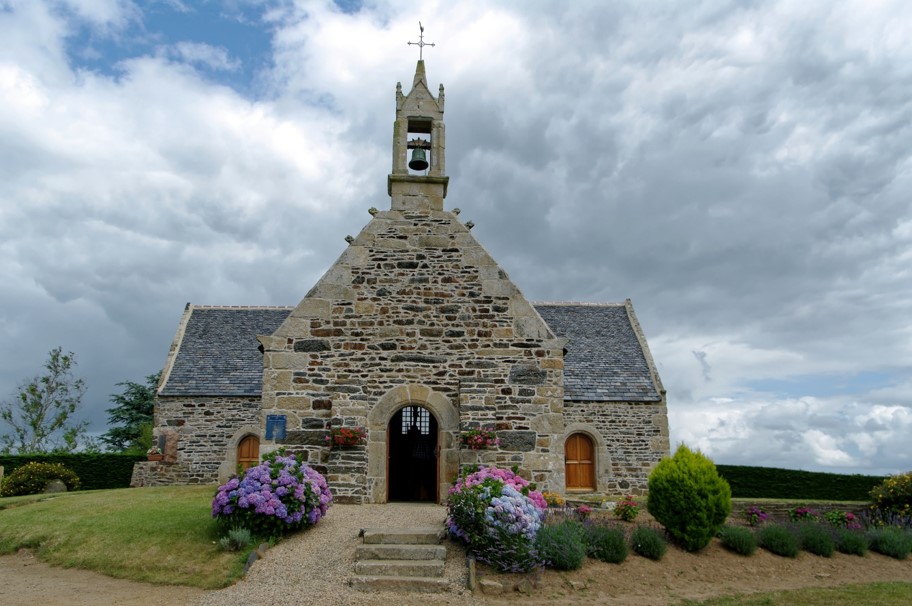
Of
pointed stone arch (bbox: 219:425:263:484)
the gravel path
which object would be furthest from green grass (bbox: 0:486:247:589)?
pointed stone arch (bbox: 219:425:263:484)

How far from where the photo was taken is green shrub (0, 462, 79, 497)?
2033 cm

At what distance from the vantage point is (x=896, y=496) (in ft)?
47.2

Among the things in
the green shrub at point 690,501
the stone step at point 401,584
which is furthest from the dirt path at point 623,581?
the green shrub at point 690,501

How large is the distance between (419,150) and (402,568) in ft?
32.6

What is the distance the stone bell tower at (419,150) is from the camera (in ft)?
49.7

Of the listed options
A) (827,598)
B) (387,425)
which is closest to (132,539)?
(387,425)

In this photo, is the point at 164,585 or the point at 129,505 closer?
the point at 164,585

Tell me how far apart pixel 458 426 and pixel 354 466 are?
2261mm

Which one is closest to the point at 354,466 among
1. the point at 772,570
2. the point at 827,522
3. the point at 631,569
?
the point at 631,569

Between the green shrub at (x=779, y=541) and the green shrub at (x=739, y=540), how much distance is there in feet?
0.70

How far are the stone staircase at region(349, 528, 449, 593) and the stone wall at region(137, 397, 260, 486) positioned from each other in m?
12.2

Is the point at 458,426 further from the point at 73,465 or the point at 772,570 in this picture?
the point at 73,465

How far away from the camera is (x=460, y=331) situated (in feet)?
46.3

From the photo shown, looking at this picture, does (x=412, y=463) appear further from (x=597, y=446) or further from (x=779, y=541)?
(x=779, y=541)
